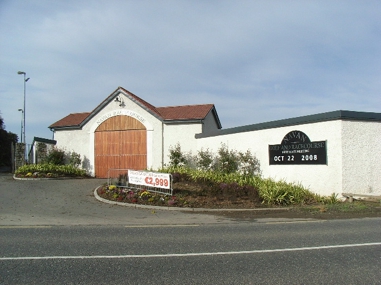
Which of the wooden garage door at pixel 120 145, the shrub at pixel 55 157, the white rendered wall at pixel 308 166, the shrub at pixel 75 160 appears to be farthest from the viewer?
the shrub at pixel 75 160

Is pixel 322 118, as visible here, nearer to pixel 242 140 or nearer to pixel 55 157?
pixel 242 140

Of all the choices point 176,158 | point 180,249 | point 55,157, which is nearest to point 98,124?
point 55,157

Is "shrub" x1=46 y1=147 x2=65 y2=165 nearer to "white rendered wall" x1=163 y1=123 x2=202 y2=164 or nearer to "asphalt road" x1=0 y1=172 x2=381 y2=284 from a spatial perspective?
"white rendered wall" x1=163 y1=123 x2=202 y2=164

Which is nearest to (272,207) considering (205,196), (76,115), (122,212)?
(205,196)

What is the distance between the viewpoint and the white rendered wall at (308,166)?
14.2 meters

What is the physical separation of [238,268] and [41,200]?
11.5m

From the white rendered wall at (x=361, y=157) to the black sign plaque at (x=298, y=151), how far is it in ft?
3.03

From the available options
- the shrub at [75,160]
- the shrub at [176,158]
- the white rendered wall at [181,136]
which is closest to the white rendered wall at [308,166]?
the shrub at [176,158]

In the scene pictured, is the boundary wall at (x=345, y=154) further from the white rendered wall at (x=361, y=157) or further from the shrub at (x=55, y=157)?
the shrub at (x=55, y=157)

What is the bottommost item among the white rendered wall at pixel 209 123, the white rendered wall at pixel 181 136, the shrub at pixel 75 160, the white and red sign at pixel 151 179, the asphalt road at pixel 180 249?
the asphalt road at pixel 180 249

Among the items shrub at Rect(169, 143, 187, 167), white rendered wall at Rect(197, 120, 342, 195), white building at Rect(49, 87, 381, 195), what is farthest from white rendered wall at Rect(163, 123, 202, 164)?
white rendered wall at Rect(197, 120, 342, 195)

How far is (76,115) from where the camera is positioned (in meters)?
28.4

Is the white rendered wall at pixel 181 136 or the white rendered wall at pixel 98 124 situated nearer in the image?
the white rendered wall at pixel 181 136

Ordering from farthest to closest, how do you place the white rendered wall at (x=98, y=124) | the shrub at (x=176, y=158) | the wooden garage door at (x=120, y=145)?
the wooden garage door at (x=120, y=145) → the white rendered wall at (x=98, y=124) → the shrub at (x=176, y=158)
